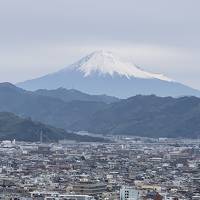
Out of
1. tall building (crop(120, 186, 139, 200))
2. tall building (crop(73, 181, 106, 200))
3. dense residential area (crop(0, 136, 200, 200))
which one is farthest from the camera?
tall building (crop(73, 181, 106, 200))

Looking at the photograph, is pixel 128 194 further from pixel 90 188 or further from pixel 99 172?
pixel 99 172

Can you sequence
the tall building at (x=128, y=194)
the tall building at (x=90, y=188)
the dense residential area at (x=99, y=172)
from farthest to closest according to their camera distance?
the tall building at (x=90, y=188)
the dense residential area at (x=99, y=172)
the tall building at (x=128, y=194)

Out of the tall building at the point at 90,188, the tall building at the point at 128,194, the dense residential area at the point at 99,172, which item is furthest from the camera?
the tall building at the point at 90,188

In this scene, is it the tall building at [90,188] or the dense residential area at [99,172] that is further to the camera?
the tall building at [90,188]

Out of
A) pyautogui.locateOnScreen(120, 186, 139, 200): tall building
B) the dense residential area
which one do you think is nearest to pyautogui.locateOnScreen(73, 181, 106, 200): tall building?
the dense residential area

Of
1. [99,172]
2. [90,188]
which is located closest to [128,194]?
[90,188]

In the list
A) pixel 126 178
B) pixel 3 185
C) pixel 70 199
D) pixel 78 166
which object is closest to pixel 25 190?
pixel 3 185

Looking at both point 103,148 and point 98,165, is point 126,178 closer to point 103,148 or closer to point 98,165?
point 98,165

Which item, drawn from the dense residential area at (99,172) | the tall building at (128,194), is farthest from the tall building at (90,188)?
the tall building at (128,194)

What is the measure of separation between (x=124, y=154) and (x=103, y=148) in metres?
18.7

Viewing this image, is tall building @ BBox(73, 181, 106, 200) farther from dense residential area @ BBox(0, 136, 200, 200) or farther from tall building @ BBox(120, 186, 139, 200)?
tall building @ BBox(120, 186, 139, 200)

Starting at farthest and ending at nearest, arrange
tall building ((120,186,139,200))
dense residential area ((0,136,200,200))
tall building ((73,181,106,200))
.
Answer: tall building ((73,181,106,200)), dense residential area ((0,136,200,200)), tall building ((120,186,139,200))

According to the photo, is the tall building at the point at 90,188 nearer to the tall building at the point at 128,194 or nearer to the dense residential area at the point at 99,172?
the dense residential area at the point at 99,172

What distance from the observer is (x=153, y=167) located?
14250 centimetres
